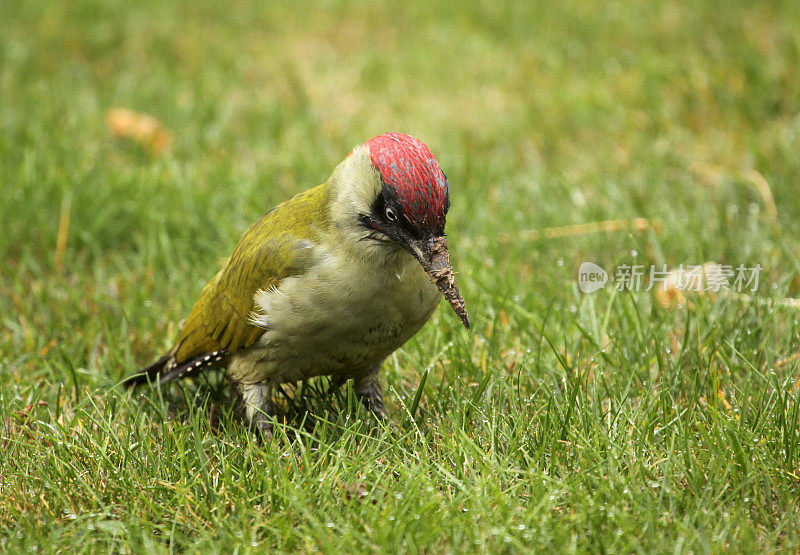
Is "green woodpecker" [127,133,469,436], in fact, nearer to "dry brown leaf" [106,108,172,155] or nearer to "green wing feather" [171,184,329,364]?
"green wing feather" [171,184,329,364]

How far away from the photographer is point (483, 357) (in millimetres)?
3455

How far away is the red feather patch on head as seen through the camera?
8.75 feet

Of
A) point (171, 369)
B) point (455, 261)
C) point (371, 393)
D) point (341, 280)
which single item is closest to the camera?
point (341, 280)

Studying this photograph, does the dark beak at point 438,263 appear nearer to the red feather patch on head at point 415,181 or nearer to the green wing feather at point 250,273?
the red feather patch on head at point 415,181

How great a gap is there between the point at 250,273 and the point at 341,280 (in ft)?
1.40

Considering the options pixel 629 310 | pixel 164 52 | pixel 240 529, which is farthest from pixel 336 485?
pixel 164 52

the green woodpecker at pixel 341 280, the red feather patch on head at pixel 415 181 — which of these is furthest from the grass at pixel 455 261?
the red feather patch on head at pixel 415 181

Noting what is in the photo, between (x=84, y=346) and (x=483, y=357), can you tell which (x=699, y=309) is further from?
(x=84, y=346)

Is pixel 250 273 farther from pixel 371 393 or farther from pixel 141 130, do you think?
pixel 141 130

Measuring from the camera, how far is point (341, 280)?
2.87 meters

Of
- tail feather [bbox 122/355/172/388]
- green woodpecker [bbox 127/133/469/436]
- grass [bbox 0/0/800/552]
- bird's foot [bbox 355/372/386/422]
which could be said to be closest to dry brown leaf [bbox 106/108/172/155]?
grass [bbox 0/0/800/552]

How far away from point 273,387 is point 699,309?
5.47ft

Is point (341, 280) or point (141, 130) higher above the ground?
point (141, 130)

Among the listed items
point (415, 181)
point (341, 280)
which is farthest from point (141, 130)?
point (415, 181)
